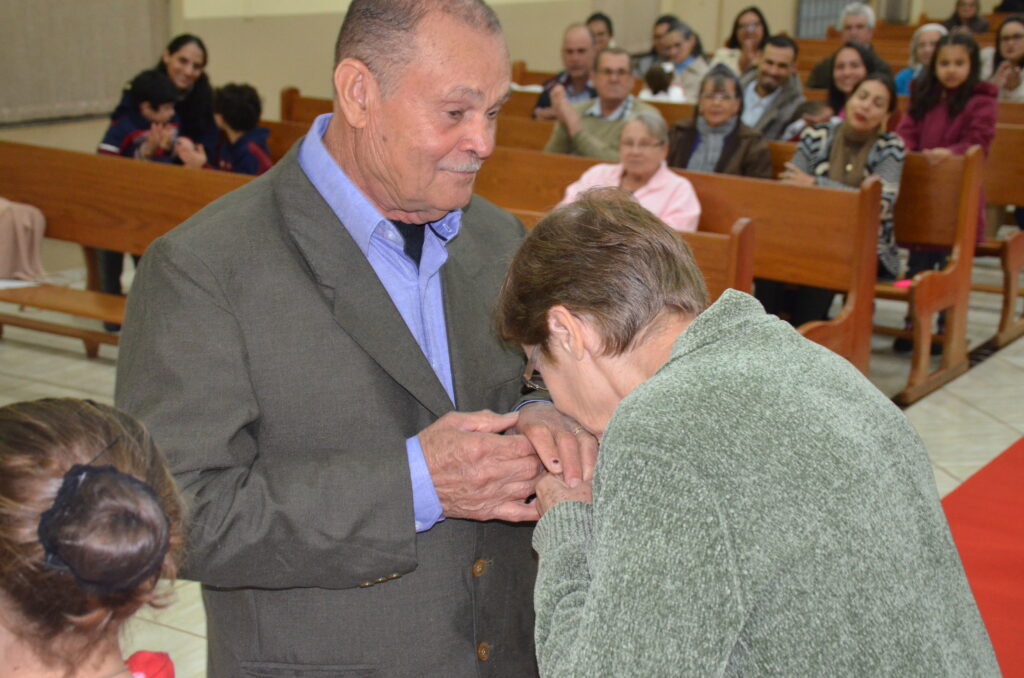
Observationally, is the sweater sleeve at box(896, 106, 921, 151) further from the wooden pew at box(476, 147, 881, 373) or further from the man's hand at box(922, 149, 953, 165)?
the wooden pew at box(476, 147, 881, 373)

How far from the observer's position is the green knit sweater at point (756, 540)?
3.59 ft

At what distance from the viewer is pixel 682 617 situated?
3.59ft

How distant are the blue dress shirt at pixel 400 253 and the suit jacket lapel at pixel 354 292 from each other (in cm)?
3

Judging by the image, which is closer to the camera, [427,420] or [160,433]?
[160,433]

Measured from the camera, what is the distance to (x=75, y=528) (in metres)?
1.04

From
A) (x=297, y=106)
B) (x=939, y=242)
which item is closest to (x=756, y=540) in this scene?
(x=939, y=242)

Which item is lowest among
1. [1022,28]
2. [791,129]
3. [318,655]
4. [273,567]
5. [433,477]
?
[318,655]

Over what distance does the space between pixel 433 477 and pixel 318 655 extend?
12.5 inches

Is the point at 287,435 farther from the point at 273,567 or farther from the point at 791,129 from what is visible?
the point at 791,129

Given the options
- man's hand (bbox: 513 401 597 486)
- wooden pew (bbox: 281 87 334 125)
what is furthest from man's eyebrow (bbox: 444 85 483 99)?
wooden pew (bbox: 281 87 334 125)

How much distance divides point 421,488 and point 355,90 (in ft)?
2.01

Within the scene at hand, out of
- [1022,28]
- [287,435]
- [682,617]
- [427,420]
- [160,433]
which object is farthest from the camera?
[1022,28]

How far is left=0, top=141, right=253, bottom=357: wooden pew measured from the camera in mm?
4637

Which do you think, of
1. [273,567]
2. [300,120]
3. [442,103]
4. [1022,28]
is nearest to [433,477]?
[273,567]
